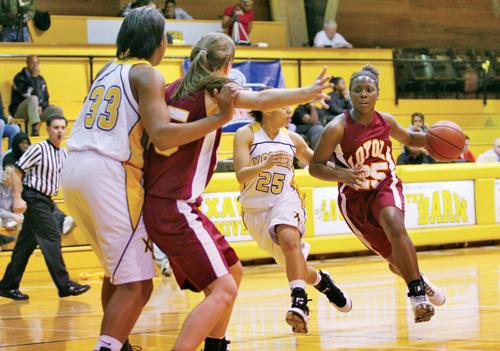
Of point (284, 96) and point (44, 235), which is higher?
point (284, 96)

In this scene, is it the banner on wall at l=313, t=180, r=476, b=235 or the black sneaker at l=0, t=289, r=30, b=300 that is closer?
the black sneaker at l=0, t=289, r=30, b=300

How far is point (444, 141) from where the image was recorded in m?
6.93

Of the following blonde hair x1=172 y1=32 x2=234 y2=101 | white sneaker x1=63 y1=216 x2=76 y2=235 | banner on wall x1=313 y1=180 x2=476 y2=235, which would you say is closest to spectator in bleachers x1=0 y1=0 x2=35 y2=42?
white sneaker x1=63 y1=216 x2=76 y2=235

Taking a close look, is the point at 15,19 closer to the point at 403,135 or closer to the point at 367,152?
the point at 403,135

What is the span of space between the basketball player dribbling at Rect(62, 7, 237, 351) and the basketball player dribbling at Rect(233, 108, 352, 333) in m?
2.09

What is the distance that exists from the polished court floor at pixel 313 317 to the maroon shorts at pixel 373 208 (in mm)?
575

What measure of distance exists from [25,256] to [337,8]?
1172 cm

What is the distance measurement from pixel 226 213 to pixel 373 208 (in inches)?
218

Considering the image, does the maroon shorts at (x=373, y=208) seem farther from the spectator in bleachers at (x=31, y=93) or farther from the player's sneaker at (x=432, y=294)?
the spectator in bleachers at (x=31, y=93)

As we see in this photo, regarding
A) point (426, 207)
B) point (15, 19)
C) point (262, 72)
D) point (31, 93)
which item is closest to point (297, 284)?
point (426, 207)

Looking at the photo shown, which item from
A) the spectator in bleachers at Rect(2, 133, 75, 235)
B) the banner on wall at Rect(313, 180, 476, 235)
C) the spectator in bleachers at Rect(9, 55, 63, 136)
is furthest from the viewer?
the spectator in bleachers at Rect(9, 55, 63, 136)

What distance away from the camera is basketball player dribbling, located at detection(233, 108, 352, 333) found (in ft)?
21.9

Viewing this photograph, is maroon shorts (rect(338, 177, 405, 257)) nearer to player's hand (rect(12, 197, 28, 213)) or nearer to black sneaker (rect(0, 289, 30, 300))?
player's hand (rect(12, 197, 28, 213))

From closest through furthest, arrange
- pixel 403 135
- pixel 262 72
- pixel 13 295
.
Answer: pixel 403 135 → pixel 13 295 → pixel 262 72
